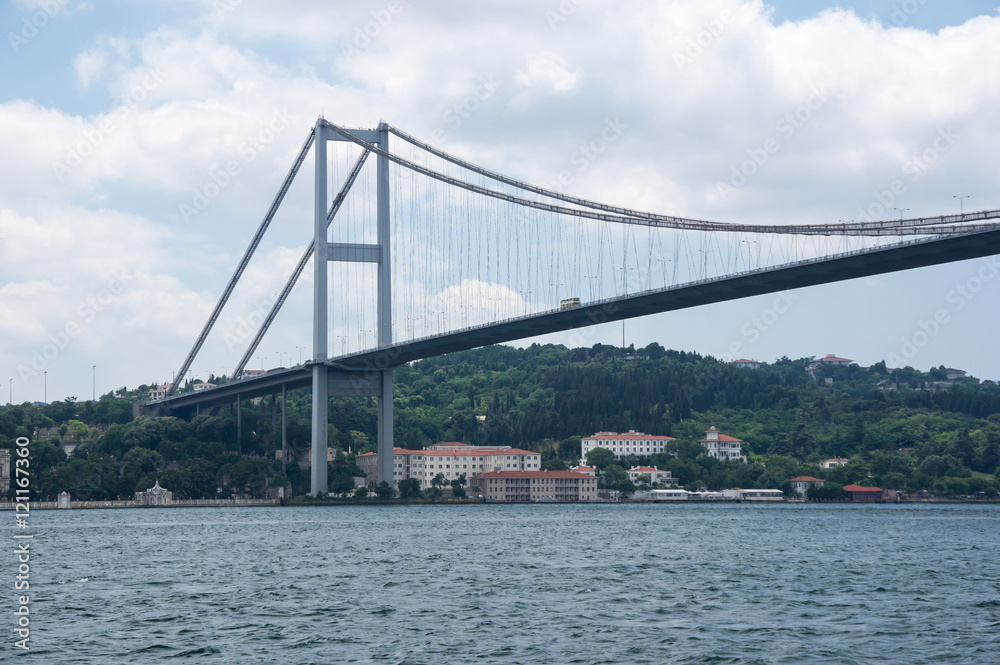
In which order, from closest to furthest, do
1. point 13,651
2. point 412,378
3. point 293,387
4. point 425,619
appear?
point 13,651
point 425,619
point 293,387
point 412,378

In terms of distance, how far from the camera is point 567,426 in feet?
347

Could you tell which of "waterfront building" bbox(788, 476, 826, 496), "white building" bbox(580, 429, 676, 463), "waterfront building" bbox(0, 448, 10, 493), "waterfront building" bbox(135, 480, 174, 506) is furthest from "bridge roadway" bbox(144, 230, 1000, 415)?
"white building" bbox(580, 429, 676, 463)

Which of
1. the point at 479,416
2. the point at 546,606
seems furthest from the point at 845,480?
the point at 546,606

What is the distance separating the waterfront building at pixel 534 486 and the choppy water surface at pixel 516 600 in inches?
1887

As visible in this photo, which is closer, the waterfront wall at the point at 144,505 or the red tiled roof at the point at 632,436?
the waterfront wall at the point at 144,505

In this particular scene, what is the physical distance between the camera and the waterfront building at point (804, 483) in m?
83.5

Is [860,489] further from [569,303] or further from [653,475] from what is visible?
[569,303]

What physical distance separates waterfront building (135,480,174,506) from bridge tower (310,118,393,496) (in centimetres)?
996

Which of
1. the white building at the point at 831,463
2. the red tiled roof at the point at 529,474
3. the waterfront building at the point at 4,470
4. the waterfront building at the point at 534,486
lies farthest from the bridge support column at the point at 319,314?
the white building at the point at 831,463

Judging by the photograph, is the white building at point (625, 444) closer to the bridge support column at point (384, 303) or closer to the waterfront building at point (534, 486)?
the waterfront building at point (534, 486)

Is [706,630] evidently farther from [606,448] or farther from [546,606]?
[606,448]

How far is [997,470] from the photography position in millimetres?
85938

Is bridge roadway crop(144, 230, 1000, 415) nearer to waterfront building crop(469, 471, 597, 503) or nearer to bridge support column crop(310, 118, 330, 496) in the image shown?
bridge support column crop(310, 118, 330, 496)

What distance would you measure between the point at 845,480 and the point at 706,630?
232 ft
